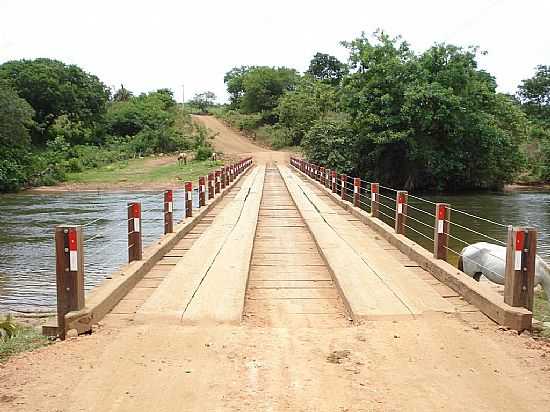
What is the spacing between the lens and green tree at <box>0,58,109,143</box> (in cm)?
5366

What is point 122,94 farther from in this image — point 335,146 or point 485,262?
point 485,262

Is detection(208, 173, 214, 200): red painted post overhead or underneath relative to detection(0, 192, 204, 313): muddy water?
overhead

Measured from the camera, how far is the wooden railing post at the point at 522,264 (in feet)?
18.0

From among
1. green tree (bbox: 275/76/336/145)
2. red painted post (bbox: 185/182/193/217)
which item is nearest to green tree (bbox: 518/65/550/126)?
green tree (bbox: 275/76/336/145)

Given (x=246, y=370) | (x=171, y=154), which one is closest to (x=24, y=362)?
(x=246, y=370)

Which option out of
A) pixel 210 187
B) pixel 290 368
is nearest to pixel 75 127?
pixel 210 187

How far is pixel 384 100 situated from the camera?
32.0 meters

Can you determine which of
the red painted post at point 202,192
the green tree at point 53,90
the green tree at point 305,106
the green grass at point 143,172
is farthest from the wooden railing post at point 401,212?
the green tree at point 53,90

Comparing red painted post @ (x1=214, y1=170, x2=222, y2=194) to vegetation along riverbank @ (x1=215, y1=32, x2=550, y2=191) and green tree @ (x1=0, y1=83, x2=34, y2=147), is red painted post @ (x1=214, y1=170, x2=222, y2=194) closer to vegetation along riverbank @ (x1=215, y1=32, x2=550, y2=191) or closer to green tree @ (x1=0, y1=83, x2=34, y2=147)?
vegetation along riverbank @ (x1=215, y1=32, x2=550, y2=191)

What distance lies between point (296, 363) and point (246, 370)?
1.27 ft

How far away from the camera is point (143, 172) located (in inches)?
1655

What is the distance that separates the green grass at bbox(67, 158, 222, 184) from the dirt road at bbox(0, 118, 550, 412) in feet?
106

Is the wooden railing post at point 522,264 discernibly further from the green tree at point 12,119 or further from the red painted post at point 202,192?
the green tree at point 12,119

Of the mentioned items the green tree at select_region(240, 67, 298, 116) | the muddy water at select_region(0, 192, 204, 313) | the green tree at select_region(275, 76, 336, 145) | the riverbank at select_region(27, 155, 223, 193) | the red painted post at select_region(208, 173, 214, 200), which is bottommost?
the muddy water at select_region(0, 192, 204, 313)
